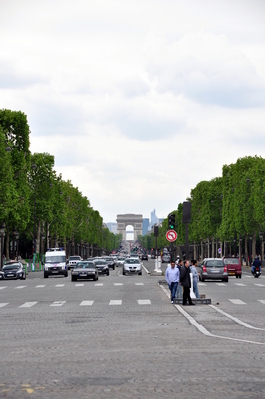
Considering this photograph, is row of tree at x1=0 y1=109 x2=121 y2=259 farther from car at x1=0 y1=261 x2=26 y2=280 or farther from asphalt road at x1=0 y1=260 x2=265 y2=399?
asphalt road at x1=0 y1=260 x2=265 y2=399

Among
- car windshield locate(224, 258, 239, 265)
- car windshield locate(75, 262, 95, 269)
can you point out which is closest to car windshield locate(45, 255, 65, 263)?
car windshield locate(75, 262, 95, 269)

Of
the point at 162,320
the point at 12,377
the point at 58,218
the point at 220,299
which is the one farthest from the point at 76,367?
the point at 58,218

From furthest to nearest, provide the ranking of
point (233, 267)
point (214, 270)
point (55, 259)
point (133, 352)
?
1. point (55, 259)
2. point (233, 267)
3. point (214, 270)
4. point (133, 352)

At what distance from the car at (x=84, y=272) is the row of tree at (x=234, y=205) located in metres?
34.4

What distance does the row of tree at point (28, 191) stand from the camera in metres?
68.0

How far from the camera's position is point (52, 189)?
3735 inches

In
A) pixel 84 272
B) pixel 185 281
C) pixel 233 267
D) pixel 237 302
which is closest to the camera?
pixel 185 281

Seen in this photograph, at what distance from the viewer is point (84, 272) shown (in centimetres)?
5753

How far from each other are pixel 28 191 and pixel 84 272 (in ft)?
68.3

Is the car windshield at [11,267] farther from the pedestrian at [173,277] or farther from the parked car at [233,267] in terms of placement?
the pedestrian at [173,277]

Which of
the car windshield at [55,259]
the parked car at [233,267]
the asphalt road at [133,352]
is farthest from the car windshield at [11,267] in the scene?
the asphalt road at [133,352]

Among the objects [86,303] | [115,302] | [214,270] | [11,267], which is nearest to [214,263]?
[214,270]

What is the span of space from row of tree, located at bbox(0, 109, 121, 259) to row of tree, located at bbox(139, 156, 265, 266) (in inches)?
810

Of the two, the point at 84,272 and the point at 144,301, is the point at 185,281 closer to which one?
the point at 144,301
